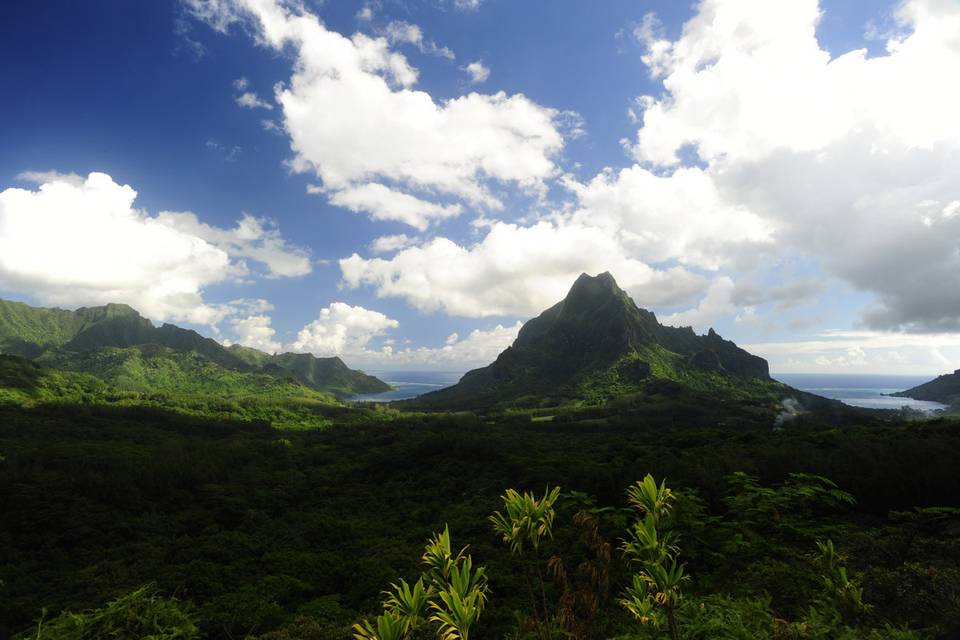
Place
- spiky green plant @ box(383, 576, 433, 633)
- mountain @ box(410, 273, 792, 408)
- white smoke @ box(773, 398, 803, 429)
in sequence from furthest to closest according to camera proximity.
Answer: mountain @ box(410, 273, 792, 408)
white smoke @ box(773, 398, 803, 429)
spiky green plant @ box(383, 576, 433, 633)

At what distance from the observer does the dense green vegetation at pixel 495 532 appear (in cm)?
952

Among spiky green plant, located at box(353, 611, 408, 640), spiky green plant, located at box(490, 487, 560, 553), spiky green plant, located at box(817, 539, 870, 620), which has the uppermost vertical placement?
spiky green plant, located at box(490, 487, 560, 553)

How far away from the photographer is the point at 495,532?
81.5 feet

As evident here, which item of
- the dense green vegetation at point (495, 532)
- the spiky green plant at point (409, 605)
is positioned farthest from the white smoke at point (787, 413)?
the spiky green plant at point (409, 605)

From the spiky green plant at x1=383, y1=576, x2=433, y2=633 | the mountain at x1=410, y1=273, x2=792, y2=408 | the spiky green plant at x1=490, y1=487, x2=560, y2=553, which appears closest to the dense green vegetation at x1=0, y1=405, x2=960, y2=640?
the spiky green plant at x1=490, y1=487, x2=560, y2=553

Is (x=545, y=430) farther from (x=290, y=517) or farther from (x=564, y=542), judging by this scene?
(x=564, y=542)

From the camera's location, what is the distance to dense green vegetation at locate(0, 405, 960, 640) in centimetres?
952

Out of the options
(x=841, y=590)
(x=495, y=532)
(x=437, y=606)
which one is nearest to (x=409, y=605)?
(x=437, y=606)

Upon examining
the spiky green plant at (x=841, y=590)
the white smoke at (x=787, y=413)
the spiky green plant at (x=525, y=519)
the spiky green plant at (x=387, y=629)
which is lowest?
the white smoke at (x=787, y=413)

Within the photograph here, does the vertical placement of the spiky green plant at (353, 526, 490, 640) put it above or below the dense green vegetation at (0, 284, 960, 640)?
above

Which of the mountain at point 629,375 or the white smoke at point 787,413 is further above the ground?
the mountain at point 629,375

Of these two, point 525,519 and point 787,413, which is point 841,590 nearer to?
point 525,519

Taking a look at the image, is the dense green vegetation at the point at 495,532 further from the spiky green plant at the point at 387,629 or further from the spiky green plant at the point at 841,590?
the spiky green plant at the point at 387,629

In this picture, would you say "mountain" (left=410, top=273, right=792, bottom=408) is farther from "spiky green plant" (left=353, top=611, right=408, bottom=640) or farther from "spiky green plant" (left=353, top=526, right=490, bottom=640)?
"spiky green plant" (left=353, top=611, right=408, bottom=640)
